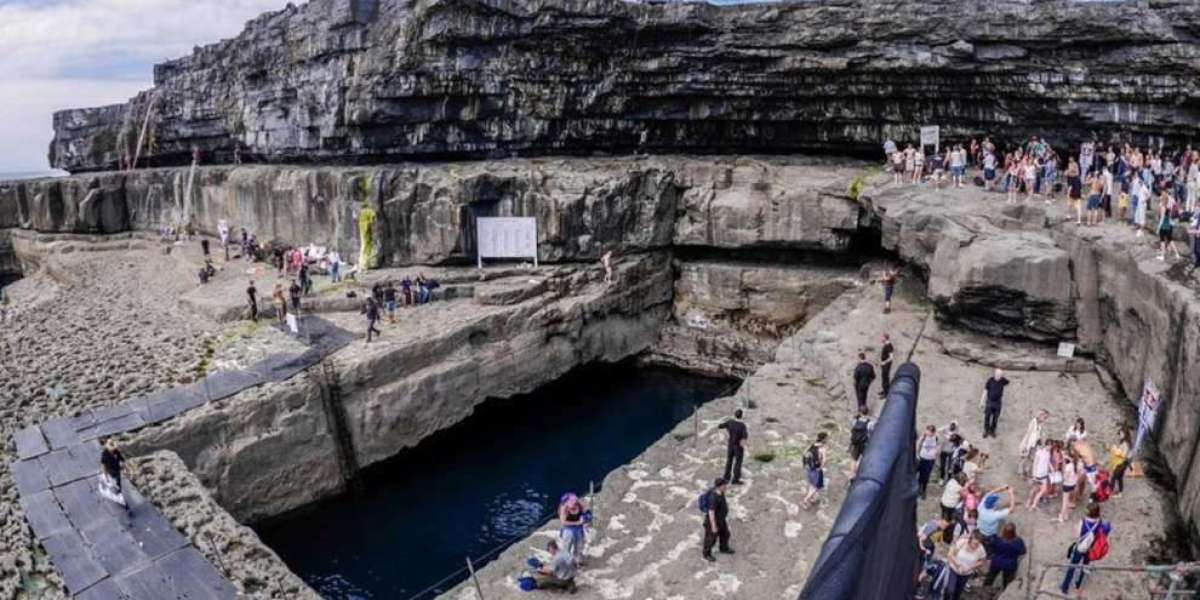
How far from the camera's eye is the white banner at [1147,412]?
14906mm

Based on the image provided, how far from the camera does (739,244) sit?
103 ft

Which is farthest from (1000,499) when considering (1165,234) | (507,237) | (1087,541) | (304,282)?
Answer: (304,282)

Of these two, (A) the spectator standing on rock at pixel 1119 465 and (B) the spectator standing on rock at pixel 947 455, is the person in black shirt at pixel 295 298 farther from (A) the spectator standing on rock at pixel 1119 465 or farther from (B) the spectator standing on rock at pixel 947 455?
(A) the spectator standing on rock at pixel 1119 465

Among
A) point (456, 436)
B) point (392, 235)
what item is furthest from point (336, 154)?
point (456, 436)

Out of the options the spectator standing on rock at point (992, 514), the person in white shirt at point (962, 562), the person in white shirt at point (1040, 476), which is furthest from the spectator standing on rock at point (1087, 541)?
the person in white shirt at point (1040, 476)

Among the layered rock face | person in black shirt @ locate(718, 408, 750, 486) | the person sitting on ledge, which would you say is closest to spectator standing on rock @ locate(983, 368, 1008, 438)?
person in black shirt @ locate(718, 408, 750, 486)

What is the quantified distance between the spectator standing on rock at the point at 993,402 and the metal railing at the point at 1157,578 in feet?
15.4

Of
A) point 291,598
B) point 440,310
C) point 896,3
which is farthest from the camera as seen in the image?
point 896,3

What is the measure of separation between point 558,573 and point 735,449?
4.49 metres

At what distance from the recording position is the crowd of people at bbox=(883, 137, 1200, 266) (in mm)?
18891

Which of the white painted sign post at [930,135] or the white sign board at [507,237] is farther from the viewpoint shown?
the white sign board at [507,237]

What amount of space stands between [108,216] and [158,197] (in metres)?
3.61

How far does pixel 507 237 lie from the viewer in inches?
1247

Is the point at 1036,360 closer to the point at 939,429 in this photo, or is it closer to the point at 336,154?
the point at 939,429
